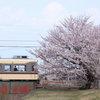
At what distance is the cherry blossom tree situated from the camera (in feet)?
65.2

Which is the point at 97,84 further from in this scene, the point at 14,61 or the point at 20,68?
the point at 14,61

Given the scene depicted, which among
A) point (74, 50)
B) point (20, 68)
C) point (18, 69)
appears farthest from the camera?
Result: point (20, 68)

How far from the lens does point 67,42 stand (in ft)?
68.1

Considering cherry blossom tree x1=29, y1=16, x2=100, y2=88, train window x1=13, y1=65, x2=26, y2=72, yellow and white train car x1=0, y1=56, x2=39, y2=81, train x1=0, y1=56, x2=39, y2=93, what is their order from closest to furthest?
1. cherry blossom tree x1=29, y1=16, x2=100, y2=88
2. train x1=0, y1=56, x2=39, y2=93
3. yellow and white train car x1=0, y1=56, x2=39, y2=81
4. train window x1=13, y1=65, x2=26, y2=72

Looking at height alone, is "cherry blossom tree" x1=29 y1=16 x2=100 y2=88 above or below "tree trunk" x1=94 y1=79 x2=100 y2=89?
above

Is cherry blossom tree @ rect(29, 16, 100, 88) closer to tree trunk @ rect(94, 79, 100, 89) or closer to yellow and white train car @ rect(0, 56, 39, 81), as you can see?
tree trunk @ rect(94, 79, 100, 89)

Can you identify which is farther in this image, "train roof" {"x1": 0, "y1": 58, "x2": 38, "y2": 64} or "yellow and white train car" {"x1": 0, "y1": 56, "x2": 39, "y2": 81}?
"train roof" {"x1": 0, "y1": 58, "x2": 38, "y2": 64}

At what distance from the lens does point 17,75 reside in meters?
24.2

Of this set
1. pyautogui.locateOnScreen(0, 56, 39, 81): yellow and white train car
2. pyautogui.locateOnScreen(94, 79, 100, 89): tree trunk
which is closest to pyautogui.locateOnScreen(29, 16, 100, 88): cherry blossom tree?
pyautogui.locateOnScreen(94, 79, 100, 89): tree trunk

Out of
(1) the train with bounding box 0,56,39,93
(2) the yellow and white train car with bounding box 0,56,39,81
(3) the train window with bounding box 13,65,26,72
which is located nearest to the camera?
(1) the train with bounding box 0,56,39,93

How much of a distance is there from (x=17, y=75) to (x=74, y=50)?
21.3 feet

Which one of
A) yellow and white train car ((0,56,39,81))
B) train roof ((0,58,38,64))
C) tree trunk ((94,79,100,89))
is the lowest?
tree trunk ((94,79,100,89))

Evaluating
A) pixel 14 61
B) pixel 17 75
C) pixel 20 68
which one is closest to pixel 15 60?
pixel 14 61

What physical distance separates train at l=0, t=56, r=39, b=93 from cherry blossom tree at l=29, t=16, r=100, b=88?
9.54 ft
